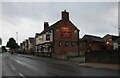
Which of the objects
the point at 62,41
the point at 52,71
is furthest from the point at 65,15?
the point at 52,71

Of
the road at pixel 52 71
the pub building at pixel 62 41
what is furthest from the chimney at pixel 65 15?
the road at pixel 52 71

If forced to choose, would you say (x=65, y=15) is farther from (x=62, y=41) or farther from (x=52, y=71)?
(x=52, y=71)

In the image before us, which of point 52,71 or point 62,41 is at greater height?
point 62,41

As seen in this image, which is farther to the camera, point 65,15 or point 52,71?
point 65,15

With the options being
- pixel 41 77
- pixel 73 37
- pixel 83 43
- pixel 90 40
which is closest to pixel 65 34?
pixel 73 37

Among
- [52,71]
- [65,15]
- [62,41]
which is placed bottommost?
[52,71]

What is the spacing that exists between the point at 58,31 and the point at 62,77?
42.0 meters

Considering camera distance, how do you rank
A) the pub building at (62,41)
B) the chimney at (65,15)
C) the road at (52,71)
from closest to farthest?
1. the road at (52,71)
2. the pub building at (62,41)
3. the chimney at (65,15)

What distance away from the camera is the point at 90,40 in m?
80.8

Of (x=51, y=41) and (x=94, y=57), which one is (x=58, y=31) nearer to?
(x=51, y=41)

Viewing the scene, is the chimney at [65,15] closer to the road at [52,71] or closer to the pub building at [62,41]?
the pub building at [62,41]

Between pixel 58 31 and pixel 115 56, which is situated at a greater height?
pixel 58 31

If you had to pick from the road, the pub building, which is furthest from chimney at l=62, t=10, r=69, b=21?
the road

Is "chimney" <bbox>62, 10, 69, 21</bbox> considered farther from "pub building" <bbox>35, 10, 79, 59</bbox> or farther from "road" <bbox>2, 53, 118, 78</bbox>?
"road" <bbox>2, 53, 118, 78</bbox>
